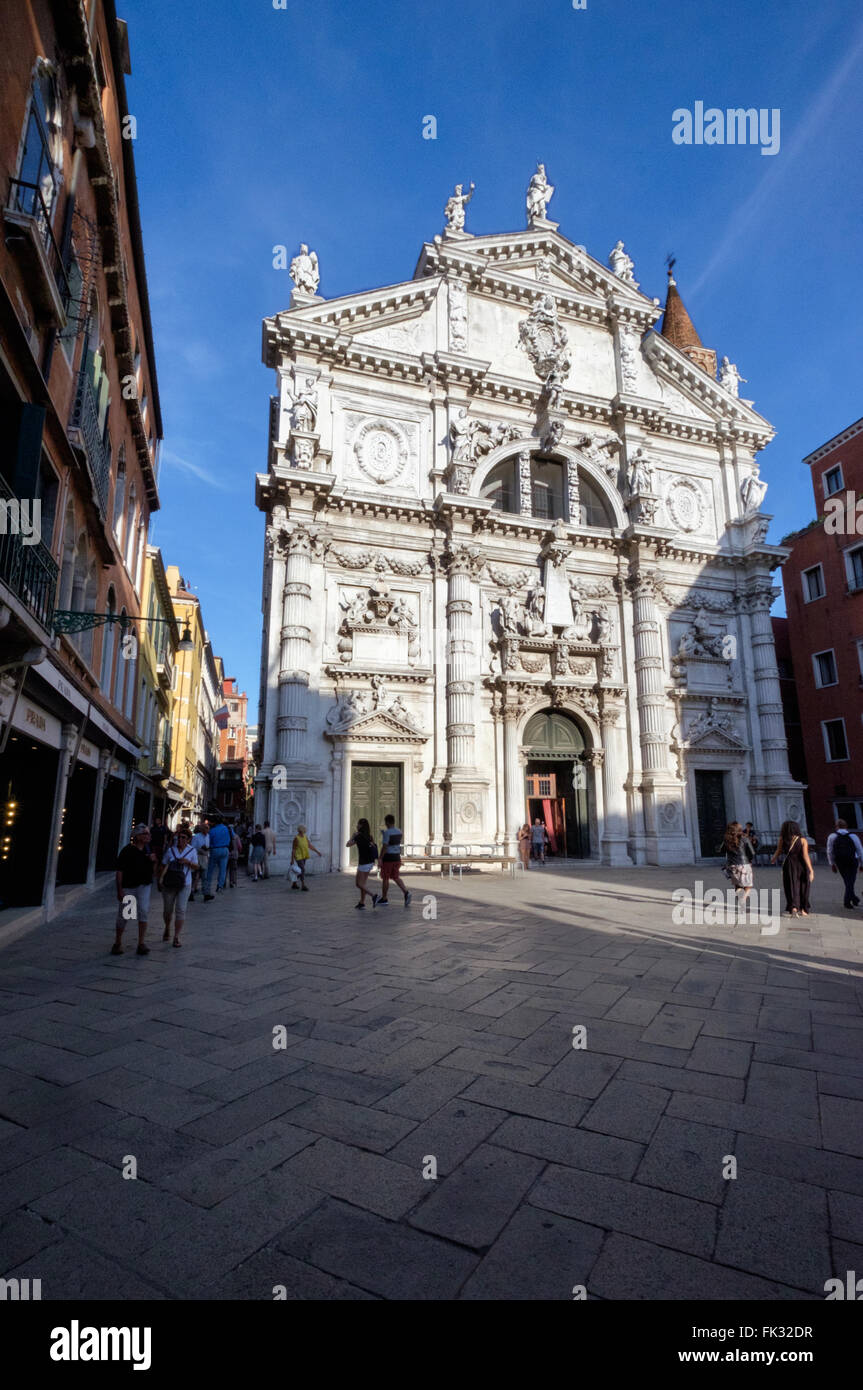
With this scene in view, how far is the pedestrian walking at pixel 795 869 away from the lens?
1034cm

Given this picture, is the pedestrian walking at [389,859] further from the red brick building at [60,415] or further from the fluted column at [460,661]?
the fluted column at [460,661]

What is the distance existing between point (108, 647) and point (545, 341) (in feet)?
64.6

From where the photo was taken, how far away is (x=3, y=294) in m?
6.77

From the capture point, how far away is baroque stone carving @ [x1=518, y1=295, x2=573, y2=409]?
24.5 m

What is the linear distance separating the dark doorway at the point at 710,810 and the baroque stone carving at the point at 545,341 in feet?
50.9

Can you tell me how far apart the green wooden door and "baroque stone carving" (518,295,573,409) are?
15702mm

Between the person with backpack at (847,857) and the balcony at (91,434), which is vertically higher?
the balcony at (91,434)

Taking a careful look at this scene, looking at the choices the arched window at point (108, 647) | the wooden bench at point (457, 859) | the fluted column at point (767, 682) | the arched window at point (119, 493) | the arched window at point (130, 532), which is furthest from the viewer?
the fluted column at point (767, 682)

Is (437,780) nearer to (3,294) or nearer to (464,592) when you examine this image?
(464,592)

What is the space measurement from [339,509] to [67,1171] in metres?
19.6

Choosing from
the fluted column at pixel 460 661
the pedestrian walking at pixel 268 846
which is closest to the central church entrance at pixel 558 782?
the fluted column at pixel 460 661

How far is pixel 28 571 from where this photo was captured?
7.60m

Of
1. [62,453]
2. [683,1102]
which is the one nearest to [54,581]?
[62,453]

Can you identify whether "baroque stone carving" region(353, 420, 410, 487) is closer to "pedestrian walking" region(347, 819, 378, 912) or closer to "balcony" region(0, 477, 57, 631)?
"pedestrian walking" region(347, 819, 378, 912)
